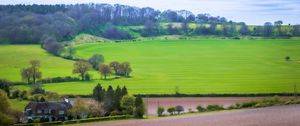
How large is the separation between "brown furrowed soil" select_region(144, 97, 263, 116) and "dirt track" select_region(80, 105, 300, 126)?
20.2ft

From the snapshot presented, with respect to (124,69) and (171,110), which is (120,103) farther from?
(124,69)

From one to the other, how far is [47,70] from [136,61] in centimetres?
1575

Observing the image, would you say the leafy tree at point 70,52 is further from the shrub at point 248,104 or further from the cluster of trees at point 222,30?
the shrub at point 248,104

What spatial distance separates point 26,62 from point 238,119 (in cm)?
4448

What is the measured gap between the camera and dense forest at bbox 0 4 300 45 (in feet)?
298

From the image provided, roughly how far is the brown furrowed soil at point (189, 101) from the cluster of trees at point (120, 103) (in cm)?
291

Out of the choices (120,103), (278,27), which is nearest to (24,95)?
(120,103)

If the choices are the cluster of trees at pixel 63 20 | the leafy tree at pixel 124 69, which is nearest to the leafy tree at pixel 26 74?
the leafy tree at pixel 124 69

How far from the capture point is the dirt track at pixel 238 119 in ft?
103

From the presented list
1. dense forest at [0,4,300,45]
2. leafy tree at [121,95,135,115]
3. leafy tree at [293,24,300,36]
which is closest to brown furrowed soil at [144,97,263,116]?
leafy tree at [121,95,135,115]

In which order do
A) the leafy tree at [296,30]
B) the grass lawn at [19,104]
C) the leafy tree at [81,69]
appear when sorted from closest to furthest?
1. the grass lawn at [19,104]
2. the leafy tree at [81,69]
3. the leafy tree at [296,30]

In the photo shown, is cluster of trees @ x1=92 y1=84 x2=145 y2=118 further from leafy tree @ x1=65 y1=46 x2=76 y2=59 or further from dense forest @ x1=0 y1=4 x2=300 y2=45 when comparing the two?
dense forest @ x1=0 y1=4 x2=300 y2=45

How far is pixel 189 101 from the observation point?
151 feet

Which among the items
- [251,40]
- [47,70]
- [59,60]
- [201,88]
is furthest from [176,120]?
[251,40]
